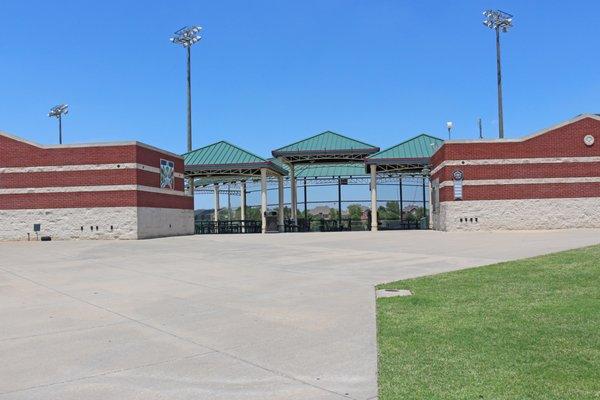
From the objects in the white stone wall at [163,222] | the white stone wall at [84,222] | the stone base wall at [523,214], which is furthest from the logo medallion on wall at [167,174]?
the stone base wall at [523,214]

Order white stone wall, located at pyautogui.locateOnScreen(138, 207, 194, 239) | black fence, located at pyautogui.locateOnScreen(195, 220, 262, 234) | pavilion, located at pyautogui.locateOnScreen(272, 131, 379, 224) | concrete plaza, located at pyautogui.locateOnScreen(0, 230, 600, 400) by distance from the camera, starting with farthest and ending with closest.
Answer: black fence, located at pyautogui.locateOnScreen(195, 220, 262, 234)
pavilion, located at pyautogui.locateOnScreen(272, 131, 379, 224)
white stone wall, located at pyautogui.locateOnScreen(138, 207, 194, 239)
concrete plaza, located at pyautogui.locateOnScreen(0, 230, 600, 400)

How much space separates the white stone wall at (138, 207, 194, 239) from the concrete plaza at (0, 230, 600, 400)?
17.5 meters

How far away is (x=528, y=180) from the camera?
105 feet

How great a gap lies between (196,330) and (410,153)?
33.6 meters

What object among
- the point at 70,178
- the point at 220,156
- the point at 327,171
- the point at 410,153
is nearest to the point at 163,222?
the point at 70,178

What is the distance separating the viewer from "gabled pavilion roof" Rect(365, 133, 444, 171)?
3806cm

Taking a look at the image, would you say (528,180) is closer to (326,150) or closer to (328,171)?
(326,150)

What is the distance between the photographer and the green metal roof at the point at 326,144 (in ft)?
132

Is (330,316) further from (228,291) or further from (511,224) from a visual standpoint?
(511,224)

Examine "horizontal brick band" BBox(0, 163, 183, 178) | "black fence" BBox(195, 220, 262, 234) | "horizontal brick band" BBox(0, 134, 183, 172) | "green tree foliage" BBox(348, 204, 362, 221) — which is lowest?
"black fence" BBox(195, 220, 262, 234)

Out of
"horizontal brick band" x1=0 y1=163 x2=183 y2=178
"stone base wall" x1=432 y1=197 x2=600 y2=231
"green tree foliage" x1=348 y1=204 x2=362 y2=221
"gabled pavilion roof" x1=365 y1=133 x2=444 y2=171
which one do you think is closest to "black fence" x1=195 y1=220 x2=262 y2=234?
"gabled pavilion roof" x1=365 y1=133 x2=444 y2=171

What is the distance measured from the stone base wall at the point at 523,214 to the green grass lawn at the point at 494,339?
22.5 m

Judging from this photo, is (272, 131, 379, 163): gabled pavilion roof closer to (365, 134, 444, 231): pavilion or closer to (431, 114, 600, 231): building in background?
(365, 134, 444, 231): pavilion

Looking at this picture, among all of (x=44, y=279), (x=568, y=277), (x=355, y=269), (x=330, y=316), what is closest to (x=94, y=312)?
(x=330, y=316)
